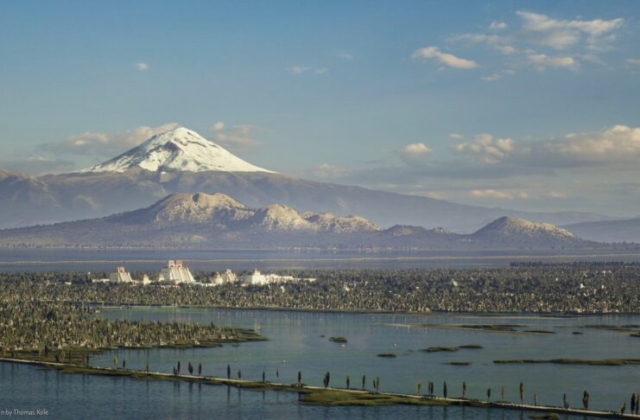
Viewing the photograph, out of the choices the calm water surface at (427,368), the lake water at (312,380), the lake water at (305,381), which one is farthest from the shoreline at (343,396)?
the calm water surface at (427,368)

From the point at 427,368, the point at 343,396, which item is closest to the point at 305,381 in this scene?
the point at 343,396

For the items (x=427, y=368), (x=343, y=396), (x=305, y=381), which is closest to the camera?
(x=343, y=396)

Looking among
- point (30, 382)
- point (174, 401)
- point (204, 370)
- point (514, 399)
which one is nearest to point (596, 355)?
point (514, 399)

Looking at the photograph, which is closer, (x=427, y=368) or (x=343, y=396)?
(x=343, y=396)

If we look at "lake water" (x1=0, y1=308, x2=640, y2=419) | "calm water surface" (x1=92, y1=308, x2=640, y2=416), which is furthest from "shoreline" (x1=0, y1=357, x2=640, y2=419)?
"calm water surface" (x1=92, y1=308, x2=640, y2=416)

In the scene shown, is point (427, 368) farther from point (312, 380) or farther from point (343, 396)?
point (343, 396)

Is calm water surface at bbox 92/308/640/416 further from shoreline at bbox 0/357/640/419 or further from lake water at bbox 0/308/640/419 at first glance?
shoreline at bbox 0/357/640/419

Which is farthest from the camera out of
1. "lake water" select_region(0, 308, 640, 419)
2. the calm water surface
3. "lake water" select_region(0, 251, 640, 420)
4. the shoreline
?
the calm water surface

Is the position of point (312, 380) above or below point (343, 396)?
above
